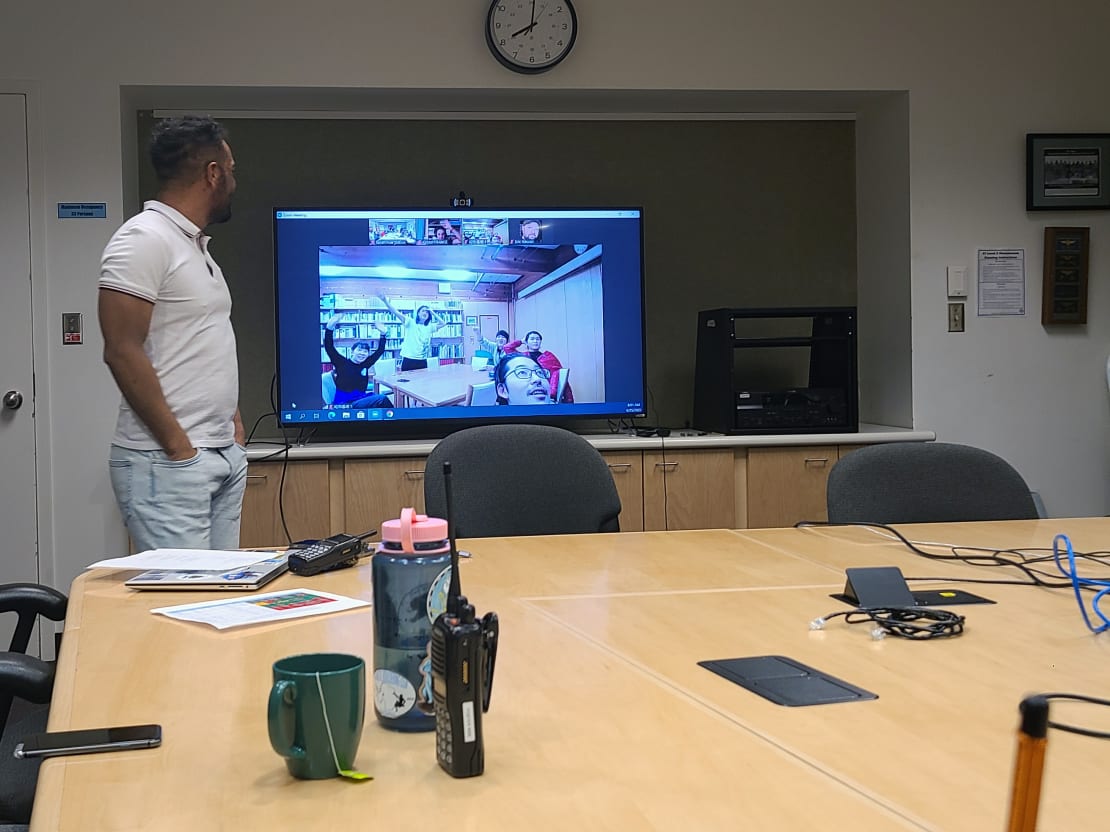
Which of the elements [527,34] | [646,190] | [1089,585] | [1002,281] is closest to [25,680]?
[1089,585]

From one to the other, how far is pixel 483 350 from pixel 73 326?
148cm

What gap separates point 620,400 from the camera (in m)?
4.16

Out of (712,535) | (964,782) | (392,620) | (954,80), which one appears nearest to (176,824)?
(392,620)

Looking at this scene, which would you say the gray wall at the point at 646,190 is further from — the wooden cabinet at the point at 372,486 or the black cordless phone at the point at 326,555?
the black cordless phone at the point at 326,555

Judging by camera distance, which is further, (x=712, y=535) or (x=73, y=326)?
(x=73, y=326)

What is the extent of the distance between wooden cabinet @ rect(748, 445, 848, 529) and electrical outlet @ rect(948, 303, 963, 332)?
0.78 metres

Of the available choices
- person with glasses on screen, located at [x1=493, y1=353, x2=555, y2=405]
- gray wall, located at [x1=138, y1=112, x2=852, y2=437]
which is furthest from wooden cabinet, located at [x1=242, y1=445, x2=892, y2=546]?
gray wall, located at [x1=138, y1=112, x2=852, y2=437]

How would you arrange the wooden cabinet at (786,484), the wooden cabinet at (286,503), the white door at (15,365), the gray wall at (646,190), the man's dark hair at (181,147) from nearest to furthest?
the man's dark hair at (181,147)
the wooden cabinet at (286,503)
the white door at (15,365)
the wooden cabinet at (786,484)
the gray wall at (646,190)

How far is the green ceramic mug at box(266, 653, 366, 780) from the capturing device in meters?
0.85

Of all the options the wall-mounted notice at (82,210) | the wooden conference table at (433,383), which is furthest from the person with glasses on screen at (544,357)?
the wall-mounted notice at (82,210)

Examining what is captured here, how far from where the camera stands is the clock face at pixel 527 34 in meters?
4.00

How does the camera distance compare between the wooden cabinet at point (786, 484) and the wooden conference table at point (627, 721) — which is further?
the wooden cabinet at point (786, 484)

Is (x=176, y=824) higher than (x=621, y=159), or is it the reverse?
(x=621, y=159)

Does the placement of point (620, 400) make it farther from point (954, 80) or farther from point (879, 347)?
point (954, 80)
